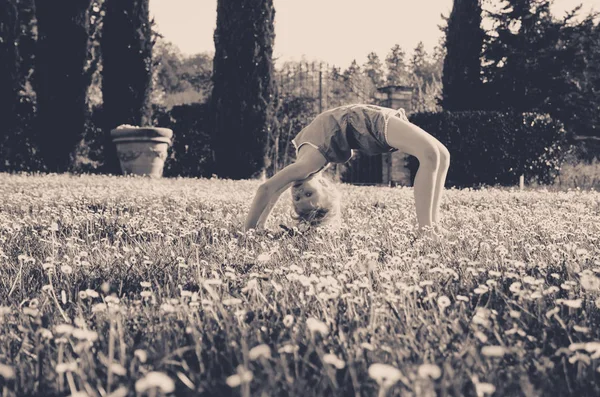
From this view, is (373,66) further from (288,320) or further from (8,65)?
(288,320)

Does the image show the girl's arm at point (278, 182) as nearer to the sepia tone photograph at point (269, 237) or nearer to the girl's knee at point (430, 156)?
the sepia tone photograph at point (269, 237)

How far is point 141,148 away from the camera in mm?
12672

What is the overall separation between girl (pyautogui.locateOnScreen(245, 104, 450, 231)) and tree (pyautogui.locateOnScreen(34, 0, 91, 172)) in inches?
440

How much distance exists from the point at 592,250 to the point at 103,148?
13.2 metres

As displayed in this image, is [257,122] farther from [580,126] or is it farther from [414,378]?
[580,126]

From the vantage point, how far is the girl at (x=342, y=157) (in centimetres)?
381

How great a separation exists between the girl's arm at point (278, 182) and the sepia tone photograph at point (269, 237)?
0.05ft

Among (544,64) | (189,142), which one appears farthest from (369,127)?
(544,64)

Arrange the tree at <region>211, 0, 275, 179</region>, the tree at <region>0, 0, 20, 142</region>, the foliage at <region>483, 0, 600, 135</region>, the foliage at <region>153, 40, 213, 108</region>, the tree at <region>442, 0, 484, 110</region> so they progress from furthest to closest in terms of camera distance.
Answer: the foliage at <region>153, 40, 213, 108</region> < the foliage at <region>483, 0, 600, 135</region> < the tree at <region>442, 0, 484, 110</region> < the tree at <region>211, 0, 275, 179</region> < the tree at <region>0, 0, 20, 142</region>

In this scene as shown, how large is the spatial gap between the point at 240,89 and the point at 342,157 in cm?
995

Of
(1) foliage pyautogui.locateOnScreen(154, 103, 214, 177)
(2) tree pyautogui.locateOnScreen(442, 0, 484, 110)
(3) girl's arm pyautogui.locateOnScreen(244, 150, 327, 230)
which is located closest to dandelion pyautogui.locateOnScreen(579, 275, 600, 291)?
(3) girl's arm pyautogui.locateOnScreen(244, 150, 327, 230)

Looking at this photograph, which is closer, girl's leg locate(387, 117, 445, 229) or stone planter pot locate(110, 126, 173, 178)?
girl's leg locate(387, 117, 445, 229)

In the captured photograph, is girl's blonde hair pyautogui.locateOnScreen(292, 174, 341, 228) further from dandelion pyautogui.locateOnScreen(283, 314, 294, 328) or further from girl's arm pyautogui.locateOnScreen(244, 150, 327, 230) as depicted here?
dandelion pyautogui.locateOnScreen(283, 314, 294, 328)

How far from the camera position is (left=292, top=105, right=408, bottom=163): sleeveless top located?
4.05 meters
